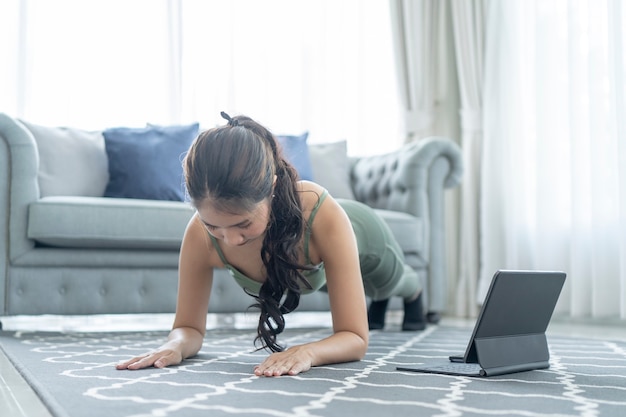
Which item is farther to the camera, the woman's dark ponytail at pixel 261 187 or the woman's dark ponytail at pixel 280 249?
the woman's dark ponytail at pixel 280 249

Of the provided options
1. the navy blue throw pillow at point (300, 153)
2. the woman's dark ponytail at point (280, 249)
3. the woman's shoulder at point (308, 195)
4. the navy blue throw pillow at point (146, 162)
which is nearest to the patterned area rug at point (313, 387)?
the woman's dark ponytail at point (280, 249)

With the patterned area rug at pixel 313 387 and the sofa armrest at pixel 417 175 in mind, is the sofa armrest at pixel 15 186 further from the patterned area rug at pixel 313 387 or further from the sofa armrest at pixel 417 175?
the sofa armrest at pixel 417 175

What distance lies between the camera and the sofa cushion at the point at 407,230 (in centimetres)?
357

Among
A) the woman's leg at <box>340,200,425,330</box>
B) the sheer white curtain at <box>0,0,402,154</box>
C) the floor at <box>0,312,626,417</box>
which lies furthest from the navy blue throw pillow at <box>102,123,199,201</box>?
the woman's leg at <box>340,200,425,330</box>

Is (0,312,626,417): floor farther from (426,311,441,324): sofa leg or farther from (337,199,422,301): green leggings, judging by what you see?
(337,199,422,301): green leggings

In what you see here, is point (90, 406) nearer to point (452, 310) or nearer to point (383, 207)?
point (383, 207)

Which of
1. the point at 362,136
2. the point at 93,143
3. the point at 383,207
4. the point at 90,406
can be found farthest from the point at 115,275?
the point at 362,136

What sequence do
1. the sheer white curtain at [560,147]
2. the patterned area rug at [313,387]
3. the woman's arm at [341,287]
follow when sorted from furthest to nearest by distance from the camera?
the sheer white curtain at [560,147], the woman's arm at [341,287], the patterned area rug at [313,387]

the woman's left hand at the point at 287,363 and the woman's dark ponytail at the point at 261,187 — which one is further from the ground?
the woman's dark ponytail at the point at 261,187

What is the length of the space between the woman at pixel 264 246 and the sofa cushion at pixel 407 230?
136 cm

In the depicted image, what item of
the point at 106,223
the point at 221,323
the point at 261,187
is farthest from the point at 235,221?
the point at 221,323

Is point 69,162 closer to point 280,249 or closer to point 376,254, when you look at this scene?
point 376,254

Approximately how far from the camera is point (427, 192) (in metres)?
3.88

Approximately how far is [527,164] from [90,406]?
11.9ft
